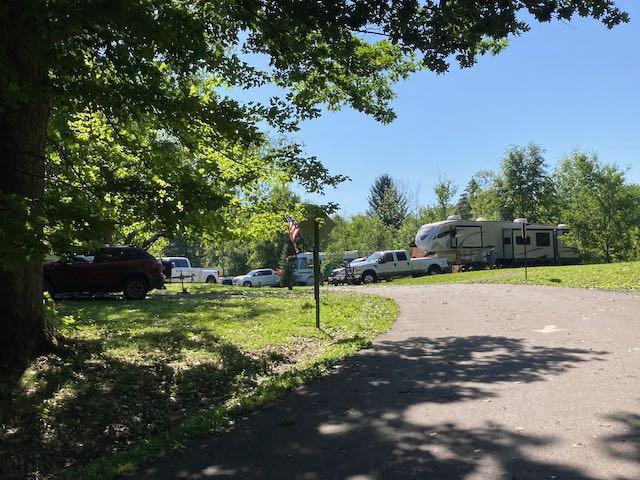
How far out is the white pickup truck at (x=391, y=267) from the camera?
3381 cm

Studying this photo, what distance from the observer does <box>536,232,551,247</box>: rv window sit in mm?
38938

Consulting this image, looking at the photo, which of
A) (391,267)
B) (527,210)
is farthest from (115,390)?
(527,210)

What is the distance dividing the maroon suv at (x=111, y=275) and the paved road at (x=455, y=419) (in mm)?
10361

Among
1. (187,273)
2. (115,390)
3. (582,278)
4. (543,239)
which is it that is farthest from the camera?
(187,273)

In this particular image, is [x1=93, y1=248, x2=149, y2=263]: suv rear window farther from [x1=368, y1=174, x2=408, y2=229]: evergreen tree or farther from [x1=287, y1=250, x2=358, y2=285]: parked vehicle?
[x1=368, y1=174, x2=408, y2=229]: evergreen tree

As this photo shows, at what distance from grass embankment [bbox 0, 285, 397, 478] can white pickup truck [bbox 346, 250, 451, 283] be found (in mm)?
20784

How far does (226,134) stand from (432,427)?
4.13 metres

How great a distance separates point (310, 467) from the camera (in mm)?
4090

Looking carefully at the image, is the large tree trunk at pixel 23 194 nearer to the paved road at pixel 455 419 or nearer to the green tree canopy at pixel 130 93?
the green tree canopy at pixel 130 93

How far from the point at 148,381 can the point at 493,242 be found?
32912 mm

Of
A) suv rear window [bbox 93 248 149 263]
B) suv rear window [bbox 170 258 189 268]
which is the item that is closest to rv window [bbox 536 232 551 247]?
suv rear window [bbox 170 258 189 268]

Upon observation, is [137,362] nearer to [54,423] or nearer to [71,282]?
[54,423]

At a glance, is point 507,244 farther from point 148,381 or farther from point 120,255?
point 148,381

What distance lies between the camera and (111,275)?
17.2 m
